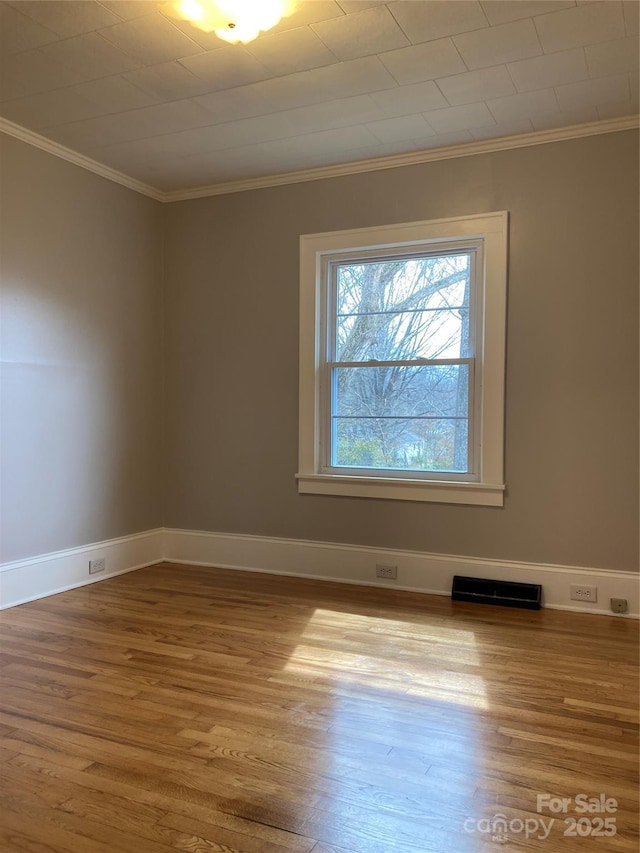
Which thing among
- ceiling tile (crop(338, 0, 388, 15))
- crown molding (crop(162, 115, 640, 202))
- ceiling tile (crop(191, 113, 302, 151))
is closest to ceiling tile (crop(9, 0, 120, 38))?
ceiling tile (crop(338, 0, 388, 15))

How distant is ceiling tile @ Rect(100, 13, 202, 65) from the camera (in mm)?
2775

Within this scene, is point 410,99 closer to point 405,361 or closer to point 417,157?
point 417,157

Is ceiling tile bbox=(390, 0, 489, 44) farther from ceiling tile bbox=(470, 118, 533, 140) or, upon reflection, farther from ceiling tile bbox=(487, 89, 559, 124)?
ceiling tile bbox=(470, 118, 533, 140)

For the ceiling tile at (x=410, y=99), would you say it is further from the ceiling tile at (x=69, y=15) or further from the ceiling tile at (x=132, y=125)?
the ceiling tile at (x=69, y=15)

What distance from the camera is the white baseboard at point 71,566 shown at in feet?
12.6

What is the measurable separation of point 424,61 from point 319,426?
7.61ft

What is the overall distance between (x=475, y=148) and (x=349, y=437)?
6.53ft

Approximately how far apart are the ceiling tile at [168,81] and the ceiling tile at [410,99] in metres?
0.91

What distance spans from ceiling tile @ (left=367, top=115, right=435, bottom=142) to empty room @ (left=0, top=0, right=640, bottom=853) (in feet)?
0.12

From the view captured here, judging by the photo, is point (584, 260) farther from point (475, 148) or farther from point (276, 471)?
point (276, 471)

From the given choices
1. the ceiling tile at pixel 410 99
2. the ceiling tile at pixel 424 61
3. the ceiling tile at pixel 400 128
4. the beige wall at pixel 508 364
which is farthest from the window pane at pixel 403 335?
the ceiling tile at pixel 424 61

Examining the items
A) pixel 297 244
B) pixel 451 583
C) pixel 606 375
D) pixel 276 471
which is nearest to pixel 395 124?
pixel 297 244

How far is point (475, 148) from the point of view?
4035 millimetres

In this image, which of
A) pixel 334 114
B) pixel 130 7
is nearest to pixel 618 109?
pixel 334 114
